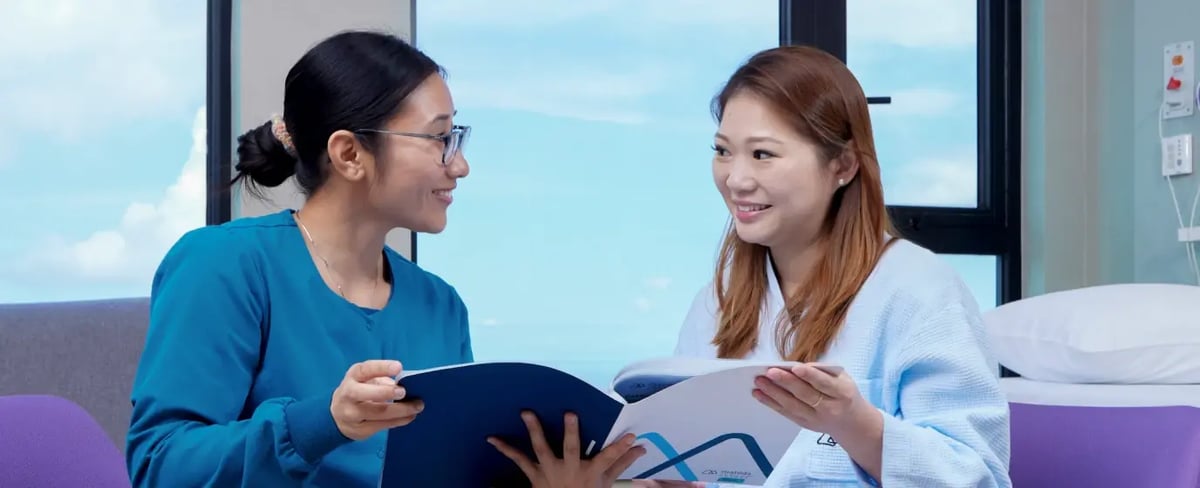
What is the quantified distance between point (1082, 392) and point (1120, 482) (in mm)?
738

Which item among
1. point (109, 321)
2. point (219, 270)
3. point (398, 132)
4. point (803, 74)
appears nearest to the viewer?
point (219, 270)

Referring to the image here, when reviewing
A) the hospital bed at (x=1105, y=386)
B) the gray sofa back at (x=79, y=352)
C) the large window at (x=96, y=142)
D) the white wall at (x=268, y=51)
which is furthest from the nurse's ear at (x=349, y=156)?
the large window at (x=96, y=142)

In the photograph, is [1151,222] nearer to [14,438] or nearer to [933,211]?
[933,211]

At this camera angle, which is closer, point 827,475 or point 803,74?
point 827,475

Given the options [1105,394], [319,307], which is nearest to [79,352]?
[319,307]

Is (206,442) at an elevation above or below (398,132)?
below

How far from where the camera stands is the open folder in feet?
4.37

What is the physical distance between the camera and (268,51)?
2.90 m

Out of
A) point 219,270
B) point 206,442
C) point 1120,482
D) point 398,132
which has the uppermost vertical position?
point 398,132

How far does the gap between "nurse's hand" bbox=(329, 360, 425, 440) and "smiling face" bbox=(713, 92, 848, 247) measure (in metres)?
0.67

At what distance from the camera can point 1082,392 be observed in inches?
98.7

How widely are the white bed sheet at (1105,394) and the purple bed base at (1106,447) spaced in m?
0.43

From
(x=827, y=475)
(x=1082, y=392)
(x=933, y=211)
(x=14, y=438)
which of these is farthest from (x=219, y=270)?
(x=933, y=211)

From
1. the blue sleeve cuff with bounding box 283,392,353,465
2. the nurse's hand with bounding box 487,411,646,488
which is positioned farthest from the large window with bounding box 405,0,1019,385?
the blue sleeve cuff with bounding box 283,392,353,465
